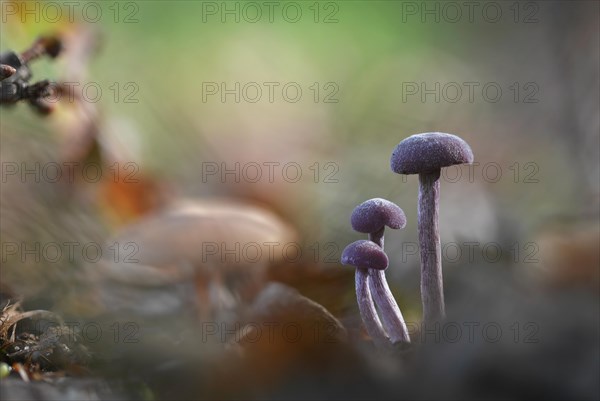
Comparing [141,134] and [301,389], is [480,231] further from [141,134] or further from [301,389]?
[141,134]

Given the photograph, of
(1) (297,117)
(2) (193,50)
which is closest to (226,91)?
(2) (193,50)

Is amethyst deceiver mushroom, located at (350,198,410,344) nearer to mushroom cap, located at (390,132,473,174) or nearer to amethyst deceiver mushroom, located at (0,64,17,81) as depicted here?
mushroom cap, located at (390,132,473,174)

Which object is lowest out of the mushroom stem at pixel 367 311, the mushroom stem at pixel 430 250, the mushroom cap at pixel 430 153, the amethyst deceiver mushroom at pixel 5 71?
the mushroom stem at pixel 367 311

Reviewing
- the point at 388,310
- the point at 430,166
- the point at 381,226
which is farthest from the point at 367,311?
the point at 430,166

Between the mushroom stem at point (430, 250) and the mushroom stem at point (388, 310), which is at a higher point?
the mushroom stem at point (430, 250)

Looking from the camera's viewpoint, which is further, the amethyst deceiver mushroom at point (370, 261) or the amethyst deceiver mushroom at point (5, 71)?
the amethyst deceiver mushroom at point (370, 261)

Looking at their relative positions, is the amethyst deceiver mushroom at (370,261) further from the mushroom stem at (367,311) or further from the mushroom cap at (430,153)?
the mushroom cap at (430,153)

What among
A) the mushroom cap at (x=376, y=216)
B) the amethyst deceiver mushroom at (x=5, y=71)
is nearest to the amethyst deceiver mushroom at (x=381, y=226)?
the mushroom cap at (x=376, y=216)
